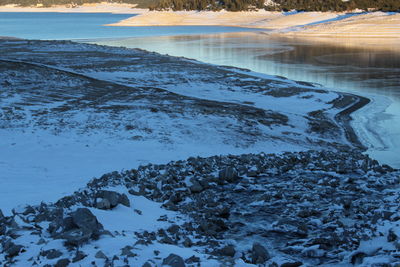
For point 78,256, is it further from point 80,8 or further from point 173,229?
point 80,8

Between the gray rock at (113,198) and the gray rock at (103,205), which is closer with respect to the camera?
the gray rock at (103,205)

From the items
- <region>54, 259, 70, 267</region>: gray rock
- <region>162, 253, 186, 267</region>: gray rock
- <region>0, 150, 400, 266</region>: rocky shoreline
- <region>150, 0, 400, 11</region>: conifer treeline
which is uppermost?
<region>150, 0, 400, 11</region>: conifer treeline

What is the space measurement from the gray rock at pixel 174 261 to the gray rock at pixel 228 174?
3.52 meters

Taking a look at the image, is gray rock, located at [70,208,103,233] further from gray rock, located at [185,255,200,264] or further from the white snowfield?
the white snowfield

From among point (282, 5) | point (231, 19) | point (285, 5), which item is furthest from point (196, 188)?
point (282, 5)

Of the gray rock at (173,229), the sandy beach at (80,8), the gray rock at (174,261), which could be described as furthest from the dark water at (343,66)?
the sandy beach at (80,8)

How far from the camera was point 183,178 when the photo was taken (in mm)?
7699

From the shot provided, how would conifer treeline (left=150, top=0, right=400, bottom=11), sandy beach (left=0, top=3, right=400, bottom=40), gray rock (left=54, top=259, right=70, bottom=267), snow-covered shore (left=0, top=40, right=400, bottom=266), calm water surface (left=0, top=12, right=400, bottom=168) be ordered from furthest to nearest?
conifer treeline (left=150, top=0, right=400, bottom=11) → sandy beach (left=0, top=3, right=400, bottom=40) → calm water surface (left=0, top=12, right=400, bottom=168) → snow-covered shore (left=0, top=40, right=400, bottom=266) → gray rock (left=54, top=259, right=70, bottom=267)

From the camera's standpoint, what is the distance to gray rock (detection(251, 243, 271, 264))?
16.2 feet

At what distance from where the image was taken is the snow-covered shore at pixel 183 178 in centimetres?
490

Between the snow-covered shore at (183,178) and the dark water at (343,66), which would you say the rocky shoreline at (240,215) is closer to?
the snow-covered shore at (183,178)

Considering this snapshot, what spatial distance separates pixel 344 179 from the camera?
786cm

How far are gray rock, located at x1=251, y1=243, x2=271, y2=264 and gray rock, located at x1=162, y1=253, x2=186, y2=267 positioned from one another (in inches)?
37.3

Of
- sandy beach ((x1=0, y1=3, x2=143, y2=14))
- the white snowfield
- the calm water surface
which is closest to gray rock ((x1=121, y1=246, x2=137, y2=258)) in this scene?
the white snowfield
